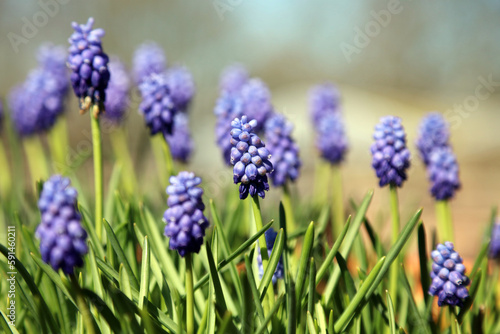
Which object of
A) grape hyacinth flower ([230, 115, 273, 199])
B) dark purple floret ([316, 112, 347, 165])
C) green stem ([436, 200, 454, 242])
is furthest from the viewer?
dark purple floret ([316, 112, 347, 165])

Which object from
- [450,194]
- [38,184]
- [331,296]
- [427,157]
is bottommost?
[331,296]

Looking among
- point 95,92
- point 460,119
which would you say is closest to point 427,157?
point 95,92

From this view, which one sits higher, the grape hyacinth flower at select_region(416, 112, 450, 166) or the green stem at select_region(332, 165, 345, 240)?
the grape hyacinth flower at select_region(416, 112, 450, 166)

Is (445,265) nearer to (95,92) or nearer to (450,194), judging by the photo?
(450,194)

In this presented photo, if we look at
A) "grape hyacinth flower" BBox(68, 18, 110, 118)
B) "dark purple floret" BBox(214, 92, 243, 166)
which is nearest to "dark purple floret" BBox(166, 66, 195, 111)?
"dark purple floret" BBox(214, 92, 243, 166)

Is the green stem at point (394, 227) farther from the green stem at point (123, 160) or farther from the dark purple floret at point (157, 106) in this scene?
the green stem at point (123, 160)

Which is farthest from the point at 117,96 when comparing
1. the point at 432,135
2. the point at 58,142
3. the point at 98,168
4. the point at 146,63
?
the point at 432,135

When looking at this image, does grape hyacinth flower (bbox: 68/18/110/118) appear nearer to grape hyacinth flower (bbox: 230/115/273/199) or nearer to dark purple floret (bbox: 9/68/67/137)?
grape hyacinth flower (bbox: 230/115/273/199)

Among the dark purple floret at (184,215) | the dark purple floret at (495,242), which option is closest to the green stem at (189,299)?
the dark purple floret at (184,215)
